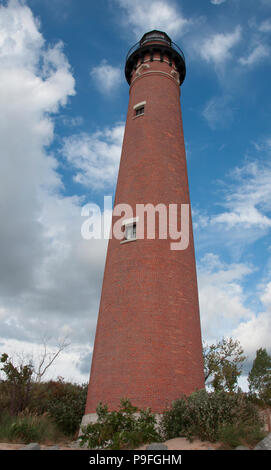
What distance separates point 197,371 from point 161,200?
304 inches

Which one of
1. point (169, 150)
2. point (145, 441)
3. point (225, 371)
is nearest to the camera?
point (145, 441)

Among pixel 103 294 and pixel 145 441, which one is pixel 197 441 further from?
pixel 103 294

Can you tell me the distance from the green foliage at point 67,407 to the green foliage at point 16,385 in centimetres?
142

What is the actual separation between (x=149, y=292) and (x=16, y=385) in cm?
729

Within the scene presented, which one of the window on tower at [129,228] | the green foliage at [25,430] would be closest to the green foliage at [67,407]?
the green foliage at [25,430]

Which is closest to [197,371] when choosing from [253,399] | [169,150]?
[253,399]

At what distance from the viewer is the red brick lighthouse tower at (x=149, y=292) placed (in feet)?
46.4

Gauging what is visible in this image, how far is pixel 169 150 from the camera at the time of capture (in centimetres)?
1941

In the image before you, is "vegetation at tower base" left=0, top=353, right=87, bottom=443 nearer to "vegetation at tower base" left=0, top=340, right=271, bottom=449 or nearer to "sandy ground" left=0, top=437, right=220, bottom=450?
"vegetation at tower base" left=0, top=340, right=271, bottom=449

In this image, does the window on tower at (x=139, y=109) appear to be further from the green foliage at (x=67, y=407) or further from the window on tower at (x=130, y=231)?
the green foliage at (x=67, y=407)

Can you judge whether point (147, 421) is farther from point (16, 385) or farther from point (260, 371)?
point (260, 371)

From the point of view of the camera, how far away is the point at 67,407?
1784 centimetres

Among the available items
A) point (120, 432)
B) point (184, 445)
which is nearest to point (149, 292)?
point (120, 432)

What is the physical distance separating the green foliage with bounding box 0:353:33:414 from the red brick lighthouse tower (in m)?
3.05
